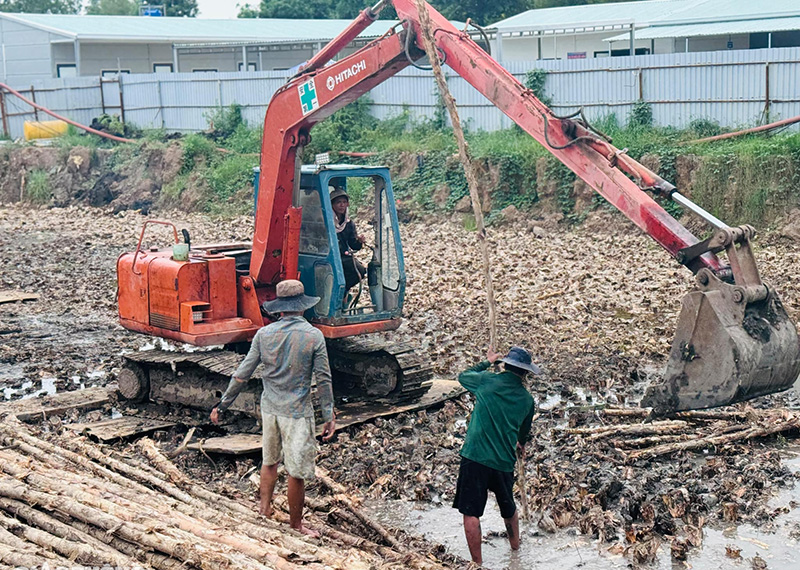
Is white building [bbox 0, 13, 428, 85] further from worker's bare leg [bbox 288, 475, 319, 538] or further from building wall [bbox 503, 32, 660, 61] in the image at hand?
worker's bare leg [bbox 288, 475, 319, 538]

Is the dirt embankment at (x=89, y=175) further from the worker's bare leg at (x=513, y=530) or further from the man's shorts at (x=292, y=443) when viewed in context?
the worker's bare leg at (x=513, y=530)

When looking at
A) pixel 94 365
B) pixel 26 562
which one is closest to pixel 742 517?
pixel 26 562

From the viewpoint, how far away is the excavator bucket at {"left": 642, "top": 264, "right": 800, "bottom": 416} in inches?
294

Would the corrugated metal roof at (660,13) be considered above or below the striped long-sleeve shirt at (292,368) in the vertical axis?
above

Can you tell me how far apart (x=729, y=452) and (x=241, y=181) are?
21234mm

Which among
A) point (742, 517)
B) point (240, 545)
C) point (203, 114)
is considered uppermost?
point (203, 114)

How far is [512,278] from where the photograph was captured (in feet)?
56.5

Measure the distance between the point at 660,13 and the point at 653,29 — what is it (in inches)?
166

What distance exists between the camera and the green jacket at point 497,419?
7.14 metres

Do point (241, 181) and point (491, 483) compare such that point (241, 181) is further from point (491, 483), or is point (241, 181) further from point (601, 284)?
point (491, 483)

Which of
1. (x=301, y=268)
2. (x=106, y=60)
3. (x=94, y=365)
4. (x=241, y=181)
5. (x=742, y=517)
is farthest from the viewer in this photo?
(x=106, y=60)

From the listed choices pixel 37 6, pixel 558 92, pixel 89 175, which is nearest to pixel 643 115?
pixel 558 92

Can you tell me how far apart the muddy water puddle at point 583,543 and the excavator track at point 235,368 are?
2.58 meters

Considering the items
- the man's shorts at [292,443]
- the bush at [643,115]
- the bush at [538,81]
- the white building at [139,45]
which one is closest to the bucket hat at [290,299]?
the man's shorts at [292,443]
